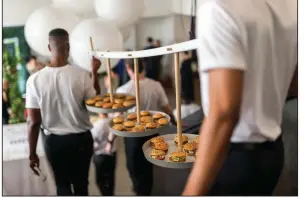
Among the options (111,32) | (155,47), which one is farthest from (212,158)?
(111,32)

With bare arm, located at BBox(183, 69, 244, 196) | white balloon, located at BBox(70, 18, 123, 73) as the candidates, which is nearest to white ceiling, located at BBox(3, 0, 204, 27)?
white balloon, located at BBox(70, 18, 123, 73)

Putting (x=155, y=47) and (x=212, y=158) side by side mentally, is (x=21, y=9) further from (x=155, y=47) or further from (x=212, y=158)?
(x=212, y=158)

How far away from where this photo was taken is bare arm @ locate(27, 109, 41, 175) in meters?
1.00

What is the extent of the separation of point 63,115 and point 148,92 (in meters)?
0.24

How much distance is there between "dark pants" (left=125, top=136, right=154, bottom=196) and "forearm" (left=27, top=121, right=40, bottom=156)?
0.25m

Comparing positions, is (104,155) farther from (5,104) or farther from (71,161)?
(5,104)

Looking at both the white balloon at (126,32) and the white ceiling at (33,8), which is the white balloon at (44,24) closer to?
the white ceiling at (33,8)

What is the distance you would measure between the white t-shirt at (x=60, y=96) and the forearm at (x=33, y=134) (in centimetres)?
2

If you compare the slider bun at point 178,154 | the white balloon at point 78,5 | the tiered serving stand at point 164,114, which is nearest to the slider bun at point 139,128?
the tiered serving stand at point 164,114

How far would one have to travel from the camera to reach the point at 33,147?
1019 mm

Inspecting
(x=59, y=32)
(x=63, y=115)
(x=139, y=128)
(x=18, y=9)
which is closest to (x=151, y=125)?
(x=139, y=128)

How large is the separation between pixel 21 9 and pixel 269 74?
66 centimetres

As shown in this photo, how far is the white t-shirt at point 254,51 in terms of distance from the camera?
0.73 meters

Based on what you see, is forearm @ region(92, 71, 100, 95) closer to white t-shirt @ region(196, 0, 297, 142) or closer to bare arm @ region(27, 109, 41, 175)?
bare arm @ region(27, 109, 41, 175)
